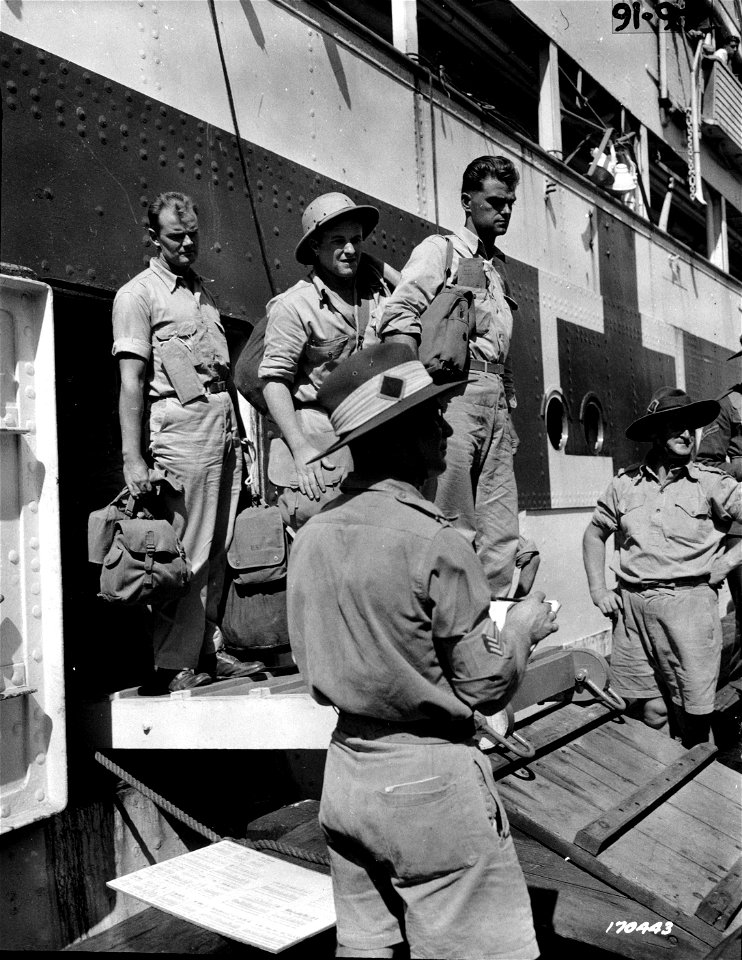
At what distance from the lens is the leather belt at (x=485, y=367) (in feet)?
12.5

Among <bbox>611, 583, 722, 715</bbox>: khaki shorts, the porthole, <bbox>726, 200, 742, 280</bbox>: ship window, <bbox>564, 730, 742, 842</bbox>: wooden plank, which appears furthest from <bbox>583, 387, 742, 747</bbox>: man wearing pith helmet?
<bbox>726, 200, 742, 280</bbox>: ship window

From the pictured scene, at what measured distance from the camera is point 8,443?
309 cm

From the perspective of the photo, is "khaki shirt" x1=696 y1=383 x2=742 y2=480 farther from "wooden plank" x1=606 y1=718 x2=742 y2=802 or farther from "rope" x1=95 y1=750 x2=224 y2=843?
"rope" x1=95 y1=750 x2=224 y2=843

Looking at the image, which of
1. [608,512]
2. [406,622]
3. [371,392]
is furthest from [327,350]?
[608,512]

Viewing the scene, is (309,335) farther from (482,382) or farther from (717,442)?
(717,442)

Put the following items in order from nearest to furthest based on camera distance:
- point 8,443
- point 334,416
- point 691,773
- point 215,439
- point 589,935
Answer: point 334,416, point 589,935, point 8,443, point 215,439, point 691,773

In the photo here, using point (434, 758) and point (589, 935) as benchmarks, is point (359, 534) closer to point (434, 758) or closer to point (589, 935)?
point (434, 758)

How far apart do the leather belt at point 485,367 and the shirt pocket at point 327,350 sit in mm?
497

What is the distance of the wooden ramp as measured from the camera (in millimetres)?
3238

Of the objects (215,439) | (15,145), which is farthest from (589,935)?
(15,145)

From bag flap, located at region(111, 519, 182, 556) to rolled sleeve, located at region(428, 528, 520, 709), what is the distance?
1.50 metres

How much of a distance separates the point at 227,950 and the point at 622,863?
1381 mm

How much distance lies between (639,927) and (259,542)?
1.74m

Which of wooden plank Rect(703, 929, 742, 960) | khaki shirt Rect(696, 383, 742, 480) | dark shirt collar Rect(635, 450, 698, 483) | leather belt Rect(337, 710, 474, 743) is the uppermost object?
khaki shirt Rect(696, 383, 742, 480)
